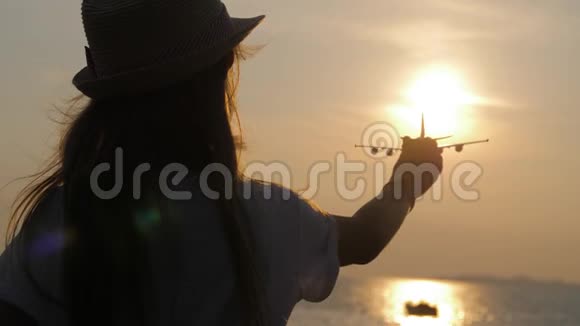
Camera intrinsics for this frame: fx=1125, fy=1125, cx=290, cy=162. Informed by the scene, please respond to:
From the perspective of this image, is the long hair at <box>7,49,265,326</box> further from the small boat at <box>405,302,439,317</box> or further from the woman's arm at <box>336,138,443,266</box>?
the small boat at <box>405,302,439,317</box>

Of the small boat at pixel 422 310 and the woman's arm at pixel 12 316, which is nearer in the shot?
the woman's arm at pixel 12 316

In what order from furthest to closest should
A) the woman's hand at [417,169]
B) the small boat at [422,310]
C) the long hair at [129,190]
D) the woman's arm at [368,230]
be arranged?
the small boat at [422,310]
the woman's hand at [417,169]
the woman's arm at [368,230]
the long hair at [129,190]

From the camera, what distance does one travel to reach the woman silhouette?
3180 mm

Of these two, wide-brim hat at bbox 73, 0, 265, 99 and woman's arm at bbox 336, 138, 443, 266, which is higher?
wide-brim hat at bbox 73, 0, 265, 99

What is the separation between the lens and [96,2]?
337 cm

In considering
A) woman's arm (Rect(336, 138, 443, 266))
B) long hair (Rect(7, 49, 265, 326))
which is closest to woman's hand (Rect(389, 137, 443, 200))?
woman's arm (Rect(336, 138, 443, 266))

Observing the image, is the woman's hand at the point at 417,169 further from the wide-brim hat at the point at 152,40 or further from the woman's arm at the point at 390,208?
the wide-brim hat at the point at 152,40

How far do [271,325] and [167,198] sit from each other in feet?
1.57

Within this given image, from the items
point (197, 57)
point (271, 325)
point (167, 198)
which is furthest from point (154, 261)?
point (197, 57)

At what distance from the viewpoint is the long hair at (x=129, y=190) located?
3.16m

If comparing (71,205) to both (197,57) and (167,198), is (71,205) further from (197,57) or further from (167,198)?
(197,57)

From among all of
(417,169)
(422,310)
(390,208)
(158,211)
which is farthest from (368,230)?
(422,310)

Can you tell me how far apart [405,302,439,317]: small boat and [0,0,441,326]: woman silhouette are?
5362 inches

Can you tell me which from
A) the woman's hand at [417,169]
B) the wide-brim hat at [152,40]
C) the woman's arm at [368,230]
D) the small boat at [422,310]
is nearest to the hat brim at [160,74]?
the wide-brim hat at [152,40]
